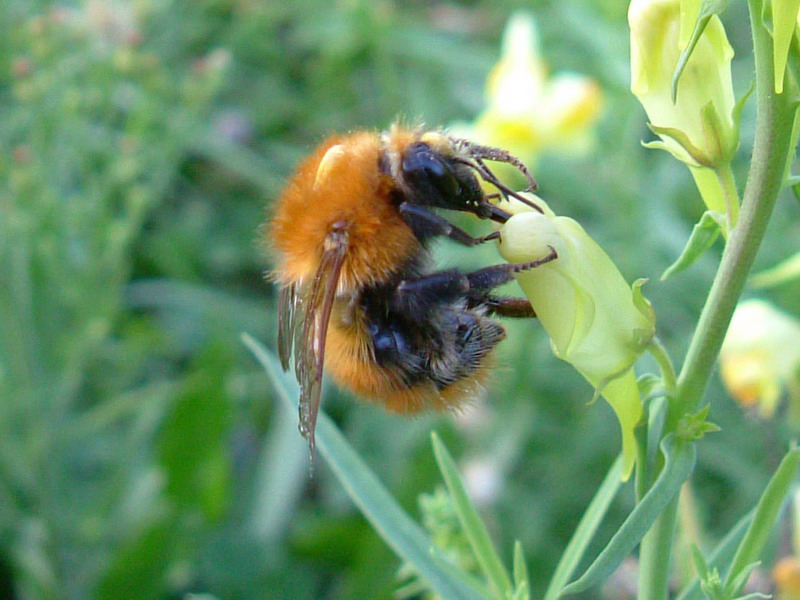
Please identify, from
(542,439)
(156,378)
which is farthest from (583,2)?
(156,378)

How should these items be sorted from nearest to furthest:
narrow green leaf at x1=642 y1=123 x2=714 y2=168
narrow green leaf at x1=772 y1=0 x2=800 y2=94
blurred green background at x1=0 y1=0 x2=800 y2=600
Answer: narrow green leaf at x1=772 y1=0 x2=800 y2=94, narrow green leaf at x1=642 y1=123 x2=714 y2=168, blurred green background at x1=0 y1=0 x2=800 y2=600

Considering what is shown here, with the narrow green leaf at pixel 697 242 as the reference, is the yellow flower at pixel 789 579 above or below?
below

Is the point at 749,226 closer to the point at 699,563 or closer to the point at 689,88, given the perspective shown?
the point at 689,88

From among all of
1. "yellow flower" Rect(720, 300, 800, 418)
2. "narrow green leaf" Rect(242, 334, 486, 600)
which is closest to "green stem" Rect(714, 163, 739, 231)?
"narrow green leaf" Rect(242, 334, 486, 600)

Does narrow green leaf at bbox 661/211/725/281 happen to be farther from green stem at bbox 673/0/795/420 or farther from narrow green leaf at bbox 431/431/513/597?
narrow green leaf at bbox 431/431/513/597

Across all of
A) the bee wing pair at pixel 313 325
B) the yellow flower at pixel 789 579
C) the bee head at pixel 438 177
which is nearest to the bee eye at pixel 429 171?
the bee head at pixel 438 177

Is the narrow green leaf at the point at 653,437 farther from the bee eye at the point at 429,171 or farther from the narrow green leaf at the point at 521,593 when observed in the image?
the bee eye at the point at 429,171

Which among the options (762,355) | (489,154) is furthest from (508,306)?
(762,355)
